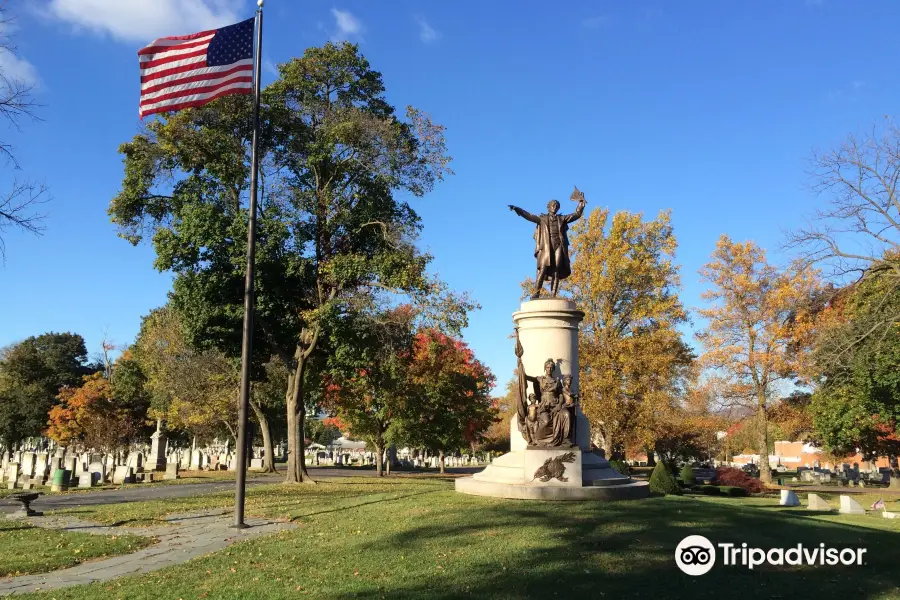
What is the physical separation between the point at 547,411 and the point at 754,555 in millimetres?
6690

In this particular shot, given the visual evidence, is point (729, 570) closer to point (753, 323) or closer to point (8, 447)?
point (753, 323)

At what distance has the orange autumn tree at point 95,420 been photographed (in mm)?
48219

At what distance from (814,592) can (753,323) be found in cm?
3055

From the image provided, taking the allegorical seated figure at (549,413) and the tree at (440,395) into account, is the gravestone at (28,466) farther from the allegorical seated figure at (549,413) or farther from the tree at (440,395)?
the allegorical seated figure at (549,413)

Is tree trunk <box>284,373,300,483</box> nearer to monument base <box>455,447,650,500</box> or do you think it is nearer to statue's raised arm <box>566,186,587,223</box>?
monument base <box>455,447,650,500</box>

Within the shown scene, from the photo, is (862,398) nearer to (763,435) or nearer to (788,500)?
(763,435)

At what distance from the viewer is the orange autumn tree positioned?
158 feet

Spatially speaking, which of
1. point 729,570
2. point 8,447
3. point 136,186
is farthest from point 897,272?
point 8,447

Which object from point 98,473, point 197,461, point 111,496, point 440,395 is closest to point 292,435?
point 111,496

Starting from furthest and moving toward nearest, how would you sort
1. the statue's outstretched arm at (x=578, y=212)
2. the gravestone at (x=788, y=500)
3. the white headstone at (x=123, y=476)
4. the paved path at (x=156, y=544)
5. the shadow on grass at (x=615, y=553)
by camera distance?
the white headstone at (x=123, y=476), the gravestone at (x=788, y=500), the statue's outstretched arm at (x=578, y=212), the paved path at (x=156, y=544), the shadow on grass at (x=615, y=553)

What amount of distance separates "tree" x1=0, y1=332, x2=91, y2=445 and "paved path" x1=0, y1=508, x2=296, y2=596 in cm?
5332

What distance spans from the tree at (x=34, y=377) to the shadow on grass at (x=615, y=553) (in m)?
61.4

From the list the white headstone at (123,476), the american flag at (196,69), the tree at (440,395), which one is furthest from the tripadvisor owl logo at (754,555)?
the tree at (440,395)

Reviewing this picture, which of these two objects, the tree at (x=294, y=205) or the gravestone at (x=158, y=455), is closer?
the tree at (x=294, y=205)
